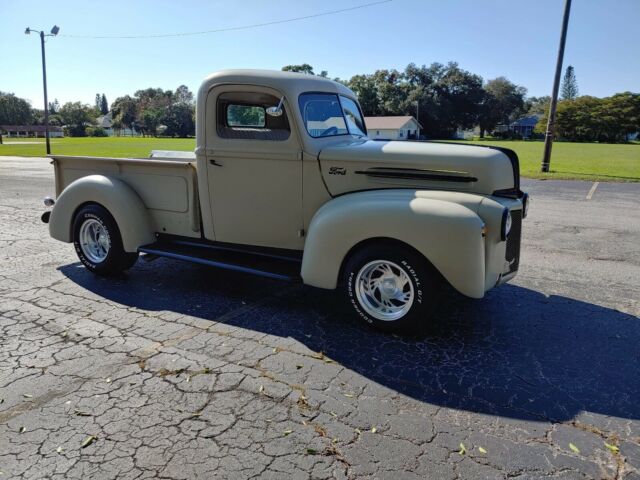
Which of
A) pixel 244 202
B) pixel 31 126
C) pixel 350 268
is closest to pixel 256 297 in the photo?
pixel 244 202

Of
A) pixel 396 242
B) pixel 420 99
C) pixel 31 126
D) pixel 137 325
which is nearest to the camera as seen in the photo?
pixel 396 242

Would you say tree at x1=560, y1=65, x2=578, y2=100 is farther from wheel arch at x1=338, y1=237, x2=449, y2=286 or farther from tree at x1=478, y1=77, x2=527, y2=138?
wheel arch at x1=338, y1=237, x2=449, y2=286

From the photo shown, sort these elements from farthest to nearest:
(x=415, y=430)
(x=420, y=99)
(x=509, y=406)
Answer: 1. (x=420, y=99)
2. (x=509, y=406)
3. (x=415, y=430)

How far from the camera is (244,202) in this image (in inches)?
183

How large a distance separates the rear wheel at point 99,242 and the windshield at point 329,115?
8.04ft

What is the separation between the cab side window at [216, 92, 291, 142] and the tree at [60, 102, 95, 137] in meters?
126

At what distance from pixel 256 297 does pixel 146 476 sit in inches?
103

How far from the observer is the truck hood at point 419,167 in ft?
12.9

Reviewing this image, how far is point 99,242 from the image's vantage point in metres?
5.54

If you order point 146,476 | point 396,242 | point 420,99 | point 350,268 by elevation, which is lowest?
point 146,476

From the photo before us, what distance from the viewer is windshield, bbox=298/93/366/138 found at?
14.8ft

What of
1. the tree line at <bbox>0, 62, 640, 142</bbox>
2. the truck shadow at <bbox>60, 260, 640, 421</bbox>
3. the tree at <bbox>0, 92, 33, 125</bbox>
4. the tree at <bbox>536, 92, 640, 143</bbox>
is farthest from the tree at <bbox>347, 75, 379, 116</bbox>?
the tree at <bbox>0, 92, 33, 125</bbox>

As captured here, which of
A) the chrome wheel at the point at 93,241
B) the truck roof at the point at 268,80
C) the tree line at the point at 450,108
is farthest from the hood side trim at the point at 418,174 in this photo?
the tree line at the point at 450,108

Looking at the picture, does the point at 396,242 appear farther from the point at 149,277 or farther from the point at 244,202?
the point at 149,277
